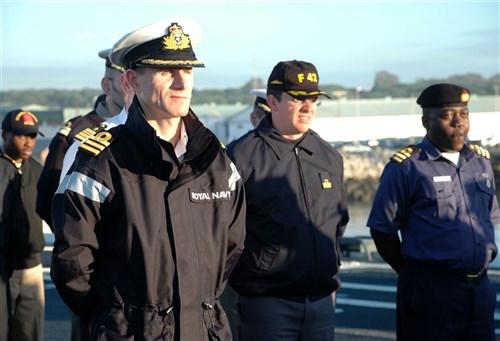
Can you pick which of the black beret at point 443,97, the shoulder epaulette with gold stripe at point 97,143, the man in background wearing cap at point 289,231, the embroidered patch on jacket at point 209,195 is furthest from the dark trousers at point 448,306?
the shoulder epaulette with gold stripe at point 97,143

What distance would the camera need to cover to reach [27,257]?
7.68m

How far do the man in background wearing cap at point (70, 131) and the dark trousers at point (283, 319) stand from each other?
1387 mm

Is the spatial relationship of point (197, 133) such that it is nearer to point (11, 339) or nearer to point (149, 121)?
point (149, 121)

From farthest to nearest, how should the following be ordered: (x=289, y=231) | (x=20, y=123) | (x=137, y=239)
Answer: (x=20, y=123)
(x=289, y=231)
(x=137, y=239)

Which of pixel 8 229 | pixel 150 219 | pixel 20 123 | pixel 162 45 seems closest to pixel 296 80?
pixel 162 45

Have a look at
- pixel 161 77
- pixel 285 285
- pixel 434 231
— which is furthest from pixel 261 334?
pixel 161 77

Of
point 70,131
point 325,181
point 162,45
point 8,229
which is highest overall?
point 162,45

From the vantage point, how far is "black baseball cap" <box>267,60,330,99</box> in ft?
19.8

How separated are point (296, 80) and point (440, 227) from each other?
51.2 inches

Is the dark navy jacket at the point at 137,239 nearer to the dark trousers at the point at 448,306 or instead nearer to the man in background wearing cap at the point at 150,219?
the man in background wearing cap at the point at 150,219

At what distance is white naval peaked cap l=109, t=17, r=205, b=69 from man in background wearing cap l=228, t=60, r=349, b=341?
5.32ft

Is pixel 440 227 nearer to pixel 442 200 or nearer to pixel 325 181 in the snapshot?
pixel 442 200

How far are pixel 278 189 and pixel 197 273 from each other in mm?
1899

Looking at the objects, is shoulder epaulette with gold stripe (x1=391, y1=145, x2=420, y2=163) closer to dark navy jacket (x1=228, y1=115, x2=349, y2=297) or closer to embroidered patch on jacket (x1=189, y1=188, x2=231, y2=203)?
dark navy jacket (x1=228, y1=115, x2=349, y2=297)
